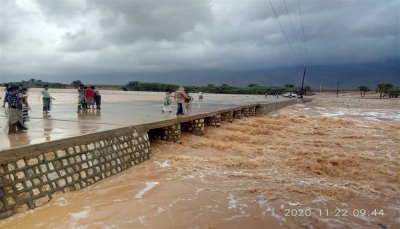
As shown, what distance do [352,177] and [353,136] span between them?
27.9 ft

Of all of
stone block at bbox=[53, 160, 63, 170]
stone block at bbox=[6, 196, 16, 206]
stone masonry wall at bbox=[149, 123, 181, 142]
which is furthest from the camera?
stone masonry wall at bbox=[149, 123, 181, 142]

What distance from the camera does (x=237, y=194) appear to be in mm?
6832

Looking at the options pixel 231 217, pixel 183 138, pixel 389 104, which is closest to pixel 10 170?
pixel 231 217

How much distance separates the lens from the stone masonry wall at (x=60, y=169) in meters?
5.43

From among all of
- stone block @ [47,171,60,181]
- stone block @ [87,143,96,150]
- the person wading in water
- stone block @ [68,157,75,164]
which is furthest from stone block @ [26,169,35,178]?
the person wading in water

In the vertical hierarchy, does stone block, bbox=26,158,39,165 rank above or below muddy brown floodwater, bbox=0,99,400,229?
above

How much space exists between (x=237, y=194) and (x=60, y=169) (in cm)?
380

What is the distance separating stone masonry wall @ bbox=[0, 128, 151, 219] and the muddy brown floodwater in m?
0.20

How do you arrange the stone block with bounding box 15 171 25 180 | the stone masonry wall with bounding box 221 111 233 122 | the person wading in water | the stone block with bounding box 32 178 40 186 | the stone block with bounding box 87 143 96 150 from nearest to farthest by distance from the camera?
1. the stone block with bounding box 15 171 25 180
2. the stone block with bounding box 32 178 40 186
3. the stone block with bounding box 87 143 96 150
4. the person wading in water
5. the stone masonry wall with bounding box 221 111 233 122

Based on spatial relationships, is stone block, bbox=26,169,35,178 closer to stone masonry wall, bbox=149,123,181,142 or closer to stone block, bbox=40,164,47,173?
stone block, bbox=40,164,47,173

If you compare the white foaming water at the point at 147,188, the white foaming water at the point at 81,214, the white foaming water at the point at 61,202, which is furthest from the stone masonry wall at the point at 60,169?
the white foaming water at the point at 147,188

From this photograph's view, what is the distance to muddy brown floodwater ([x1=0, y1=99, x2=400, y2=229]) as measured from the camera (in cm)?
551

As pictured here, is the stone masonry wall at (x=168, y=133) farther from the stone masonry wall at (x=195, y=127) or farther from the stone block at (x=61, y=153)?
the stone block at (x=61, y=153)

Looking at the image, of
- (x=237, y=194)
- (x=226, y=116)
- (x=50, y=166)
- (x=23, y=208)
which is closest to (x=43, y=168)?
(x=50, y=166)
